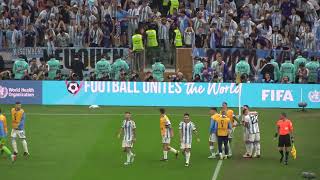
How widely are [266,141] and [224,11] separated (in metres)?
14.1

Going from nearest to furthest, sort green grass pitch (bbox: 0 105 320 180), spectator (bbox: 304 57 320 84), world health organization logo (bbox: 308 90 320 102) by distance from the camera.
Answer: green grass pitch (bbox: 0 105 320 180), world health organization logo (bbox: 308 90 320 102), spectator (bbox: 304 57 320 84)

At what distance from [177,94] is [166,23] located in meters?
5.90

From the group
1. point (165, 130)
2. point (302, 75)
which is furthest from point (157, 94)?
point (165, 130)

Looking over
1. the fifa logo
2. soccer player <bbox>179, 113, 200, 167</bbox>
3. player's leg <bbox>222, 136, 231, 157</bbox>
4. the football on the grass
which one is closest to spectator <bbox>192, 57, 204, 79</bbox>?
the fifa logo

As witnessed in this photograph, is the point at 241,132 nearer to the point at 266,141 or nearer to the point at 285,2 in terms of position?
the point at 266,141

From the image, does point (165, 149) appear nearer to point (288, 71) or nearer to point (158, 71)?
point (158, 71)

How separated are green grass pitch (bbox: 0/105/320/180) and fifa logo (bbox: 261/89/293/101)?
2.33ft

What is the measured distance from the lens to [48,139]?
41.4m

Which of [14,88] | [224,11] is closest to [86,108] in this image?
[14,88]

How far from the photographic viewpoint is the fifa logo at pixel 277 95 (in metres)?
47.5

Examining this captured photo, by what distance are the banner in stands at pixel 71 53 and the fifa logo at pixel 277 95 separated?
8.98m

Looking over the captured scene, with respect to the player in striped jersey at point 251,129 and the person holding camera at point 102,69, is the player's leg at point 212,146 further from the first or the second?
the person holding camera at point 102,69

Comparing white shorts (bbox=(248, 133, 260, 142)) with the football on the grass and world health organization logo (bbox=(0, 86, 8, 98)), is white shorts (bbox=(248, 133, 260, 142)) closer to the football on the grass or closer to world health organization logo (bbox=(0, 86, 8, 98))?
the football on the grass

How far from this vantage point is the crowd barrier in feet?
155
